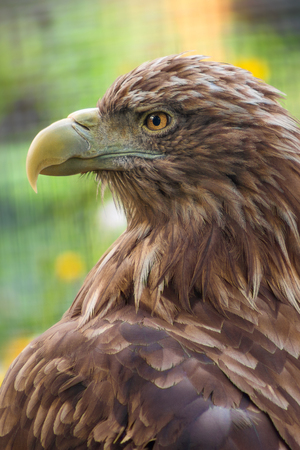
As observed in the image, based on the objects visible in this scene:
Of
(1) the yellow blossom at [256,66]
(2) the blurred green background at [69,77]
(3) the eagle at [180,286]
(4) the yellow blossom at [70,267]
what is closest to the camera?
(3) the eagle at [180,286]

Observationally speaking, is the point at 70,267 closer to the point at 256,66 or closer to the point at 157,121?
the point at 256,66

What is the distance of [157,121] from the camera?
5.98ft

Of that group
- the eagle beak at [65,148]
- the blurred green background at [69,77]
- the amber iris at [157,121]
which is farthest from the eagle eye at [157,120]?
the blurred green background at [69,77]

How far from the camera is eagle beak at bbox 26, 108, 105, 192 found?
1.82 m

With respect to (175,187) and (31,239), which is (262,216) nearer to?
(175,187)

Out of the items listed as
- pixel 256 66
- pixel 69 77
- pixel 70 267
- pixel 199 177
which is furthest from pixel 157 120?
pixel 69 77

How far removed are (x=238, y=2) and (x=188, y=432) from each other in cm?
299

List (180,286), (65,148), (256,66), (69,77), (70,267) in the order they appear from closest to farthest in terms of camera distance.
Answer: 1. (180,286)
2. (65,148)
3. (256,66)
4. (70,267)
5. (69,77)

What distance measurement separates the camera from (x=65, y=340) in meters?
1.68

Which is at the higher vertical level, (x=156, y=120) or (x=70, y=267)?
(x=156, y=120)

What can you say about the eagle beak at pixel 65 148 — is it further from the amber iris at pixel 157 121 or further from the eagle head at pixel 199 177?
the amber iris at pixel 157 121

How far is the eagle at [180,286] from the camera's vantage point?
1465 mm

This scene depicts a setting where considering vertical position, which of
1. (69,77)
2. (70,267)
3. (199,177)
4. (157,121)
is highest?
(157,121)

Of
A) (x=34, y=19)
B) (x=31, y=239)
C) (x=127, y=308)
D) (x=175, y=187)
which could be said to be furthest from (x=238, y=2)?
(x=127, y=308)
